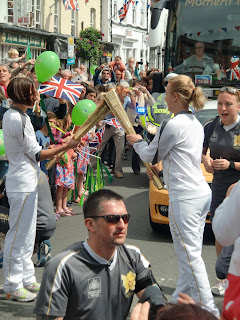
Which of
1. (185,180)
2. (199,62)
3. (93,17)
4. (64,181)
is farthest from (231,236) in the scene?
(93,17)

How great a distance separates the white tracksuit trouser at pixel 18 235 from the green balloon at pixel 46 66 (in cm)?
159

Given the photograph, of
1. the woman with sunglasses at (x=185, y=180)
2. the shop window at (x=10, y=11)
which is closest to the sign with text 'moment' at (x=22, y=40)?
the shop window at (x=10, y=11)

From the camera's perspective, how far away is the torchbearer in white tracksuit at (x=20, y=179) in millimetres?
5449

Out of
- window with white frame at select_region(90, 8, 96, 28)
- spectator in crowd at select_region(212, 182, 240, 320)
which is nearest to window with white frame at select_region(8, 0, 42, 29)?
window with white frame at select_region(90, 8, 96, 28)

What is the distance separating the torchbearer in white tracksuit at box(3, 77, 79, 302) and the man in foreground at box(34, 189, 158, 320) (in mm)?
1913

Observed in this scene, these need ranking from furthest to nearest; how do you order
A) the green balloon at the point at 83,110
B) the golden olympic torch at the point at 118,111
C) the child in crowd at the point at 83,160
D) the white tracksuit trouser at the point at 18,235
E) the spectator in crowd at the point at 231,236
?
the child in crowd at the point at 83,160 < the green balloon at the point at 83,110 < the white tracksuit trouser at the point at 18,235 < the golden olympic torch at the point at 118,111 < the spectator in crowd at the point at 231,236

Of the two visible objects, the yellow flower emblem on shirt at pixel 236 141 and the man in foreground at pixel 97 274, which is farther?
the yellow flower emblem on shirt at pixel 236 141

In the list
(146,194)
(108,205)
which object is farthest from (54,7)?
(108,205)

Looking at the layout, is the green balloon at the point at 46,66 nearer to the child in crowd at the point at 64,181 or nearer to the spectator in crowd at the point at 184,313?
the child in crowd at the point at 64,181

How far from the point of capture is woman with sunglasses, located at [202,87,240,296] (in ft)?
19.5

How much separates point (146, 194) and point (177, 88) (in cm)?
634

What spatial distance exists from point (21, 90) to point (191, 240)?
1.89m

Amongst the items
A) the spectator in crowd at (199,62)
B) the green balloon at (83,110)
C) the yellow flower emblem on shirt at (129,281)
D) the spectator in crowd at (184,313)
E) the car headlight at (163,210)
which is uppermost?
the spectator in crowd at (199,62)

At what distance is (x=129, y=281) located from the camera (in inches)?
139
